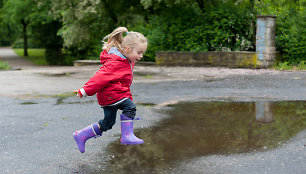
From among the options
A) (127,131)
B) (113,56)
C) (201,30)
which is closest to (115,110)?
(127,131)

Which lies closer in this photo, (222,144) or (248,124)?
(222,144)

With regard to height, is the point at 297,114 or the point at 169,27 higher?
the point at 169,27

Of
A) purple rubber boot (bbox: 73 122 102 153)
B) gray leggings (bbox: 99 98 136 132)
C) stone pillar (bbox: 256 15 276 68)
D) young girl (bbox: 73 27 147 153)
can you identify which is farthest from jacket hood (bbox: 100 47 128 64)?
stone pillar (bbox: 256 15 276 68)

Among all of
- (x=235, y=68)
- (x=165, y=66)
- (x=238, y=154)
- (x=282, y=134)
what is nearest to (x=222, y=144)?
(x=238, y=154)

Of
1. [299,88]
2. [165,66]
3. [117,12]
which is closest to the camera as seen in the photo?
[299,88]

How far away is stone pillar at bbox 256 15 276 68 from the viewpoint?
13.6m

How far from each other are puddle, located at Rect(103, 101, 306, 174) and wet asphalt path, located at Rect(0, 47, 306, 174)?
0.18m

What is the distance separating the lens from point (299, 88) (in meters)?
9.35

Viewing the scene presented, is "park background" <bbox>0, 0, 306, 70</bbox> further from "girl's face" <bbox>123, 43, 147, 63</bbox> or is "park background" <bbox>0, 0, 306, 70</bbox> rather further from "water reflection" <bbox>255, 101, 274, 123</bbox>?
"girl's face" <bbox>123, 43, 147, 63</bbox>

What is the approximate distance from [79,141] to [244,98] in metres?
4.57

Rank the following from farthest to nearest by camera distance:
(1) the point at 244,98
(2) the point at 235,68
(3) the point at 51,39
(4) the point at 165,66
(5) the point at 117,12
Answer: (3) the point at 51,39 → (5) the point at 117,12 → (4) the point at 165,66 → (2) the point at 235,68 → (1) the point at 244,98

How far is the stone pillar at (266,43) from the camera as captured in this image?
13.6 metres

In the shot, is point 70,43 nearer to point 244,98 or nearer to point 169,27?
point 169,27

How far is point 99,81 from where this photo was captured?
4297 millimetres
